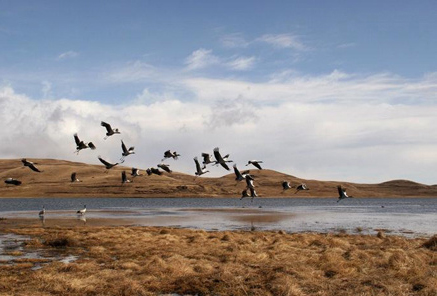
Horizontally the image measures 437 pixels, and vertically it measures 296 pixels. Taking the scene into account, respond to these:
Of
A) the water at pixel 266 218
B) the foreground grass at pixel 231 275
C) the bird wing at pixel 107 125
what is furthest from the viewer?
the water at pixel 266 218

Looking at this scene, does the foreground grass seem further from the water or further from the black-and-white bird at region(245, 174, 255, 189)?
the water

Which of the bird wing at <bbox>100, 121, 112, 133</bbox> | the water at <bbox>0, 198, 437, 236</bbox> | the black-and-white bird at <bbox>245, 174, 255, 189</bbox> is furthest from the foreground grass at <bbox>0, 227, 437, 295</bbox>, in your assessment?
the water at <bbox>0, 198, 437, 236</bbox>

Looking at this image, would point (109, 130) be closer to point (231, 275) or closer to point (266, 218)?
point (231, 275)

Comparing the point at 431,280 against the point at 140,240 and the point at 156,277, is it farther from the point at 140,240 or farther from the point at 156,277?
the point at 140,240

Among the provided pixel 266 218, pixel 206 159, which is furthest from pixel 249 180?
pixel 266 218

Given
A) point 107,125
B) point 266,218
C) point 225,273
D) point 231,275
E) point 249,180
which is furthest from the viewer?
point 266,218

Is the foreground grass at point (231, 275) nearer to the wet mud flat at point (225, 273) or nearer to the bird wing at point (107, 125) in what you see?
the wet mud flat at point (225, 273)

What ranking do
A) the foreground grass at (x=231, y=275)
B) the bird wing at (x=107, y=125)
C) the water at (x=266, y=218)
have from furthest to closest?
the water at (x=266, y=218)
the bird wing at (x=107, y=125)
the foreground grass at (x=231, y=275)

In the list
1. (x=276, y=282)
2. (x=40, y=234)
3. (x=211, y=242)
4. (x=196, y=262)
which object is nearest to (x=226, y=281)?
(x=276, y=282)

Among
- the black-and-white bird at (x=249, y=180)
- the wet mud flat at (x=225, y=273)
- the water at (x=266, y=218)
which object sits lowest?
the water at (x=266, y=218)

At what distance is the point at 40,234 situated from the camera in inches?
1849

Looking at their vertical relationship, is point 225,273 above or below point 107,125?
below

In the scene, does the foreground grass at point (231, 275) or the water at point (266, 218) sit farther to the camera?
the water at point (266, 218)

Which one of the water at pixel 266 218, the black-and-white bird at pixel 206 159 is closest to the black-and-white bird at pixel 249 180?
the black-and-white bird at pixel 206 159
